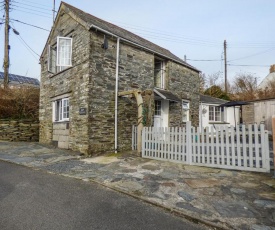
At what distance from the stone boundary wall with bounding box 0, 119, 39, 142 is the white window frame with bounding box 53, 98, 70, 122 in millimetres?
3268

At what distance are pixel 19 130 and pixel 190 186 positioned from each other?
12.2 metres

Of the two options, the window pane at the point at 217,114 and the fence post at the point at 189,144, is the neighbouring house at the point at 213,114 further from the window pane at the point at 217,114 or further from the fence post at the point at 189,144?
the fence post at the point at 189,144

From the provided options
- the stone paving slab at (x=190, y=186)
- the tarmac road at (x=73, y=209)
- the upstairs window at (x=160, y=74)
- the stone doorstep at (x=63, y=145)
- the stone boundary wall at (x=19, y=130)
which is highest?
the upstairs window at (x=160, y=74)

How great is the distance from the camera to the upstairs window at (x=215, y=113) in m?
17.6

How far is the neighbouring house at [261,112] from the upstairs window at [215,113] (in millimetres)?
2662

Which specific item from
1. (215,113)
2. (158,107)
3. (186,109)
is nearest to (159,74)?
(158,107)

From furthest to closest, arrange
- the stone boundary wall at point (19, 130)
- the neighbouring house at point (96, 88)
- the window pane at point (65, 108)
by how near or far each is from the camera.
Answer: the stone boundary wall at point (19, 130)
the window pane at point (65, 108)
the neighbouring house at point (96, 88)

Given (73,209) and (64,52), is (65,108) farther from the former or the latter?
(73,209)

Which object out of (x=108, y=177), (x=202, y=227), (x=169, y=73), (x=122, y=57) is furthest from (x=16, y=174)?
(x=169, y=73)

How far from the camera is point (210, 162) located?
645 centimetres

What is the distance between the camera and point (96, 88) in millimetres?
8852

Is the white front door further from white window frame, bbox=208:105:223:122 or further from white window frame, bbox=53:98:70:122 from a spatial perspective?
white window frame, bbox=208:105:223:122

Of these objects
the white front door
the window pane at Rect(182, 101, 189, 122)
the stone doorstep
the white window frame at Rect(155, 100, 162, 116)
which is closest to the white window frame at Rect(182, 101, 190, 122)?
the window pane at Rect(182, 101, 189, 122)

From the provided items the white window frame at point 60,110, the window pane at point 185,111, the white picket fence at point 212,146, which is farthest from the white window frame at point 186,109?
the white window frame at point 60,110
